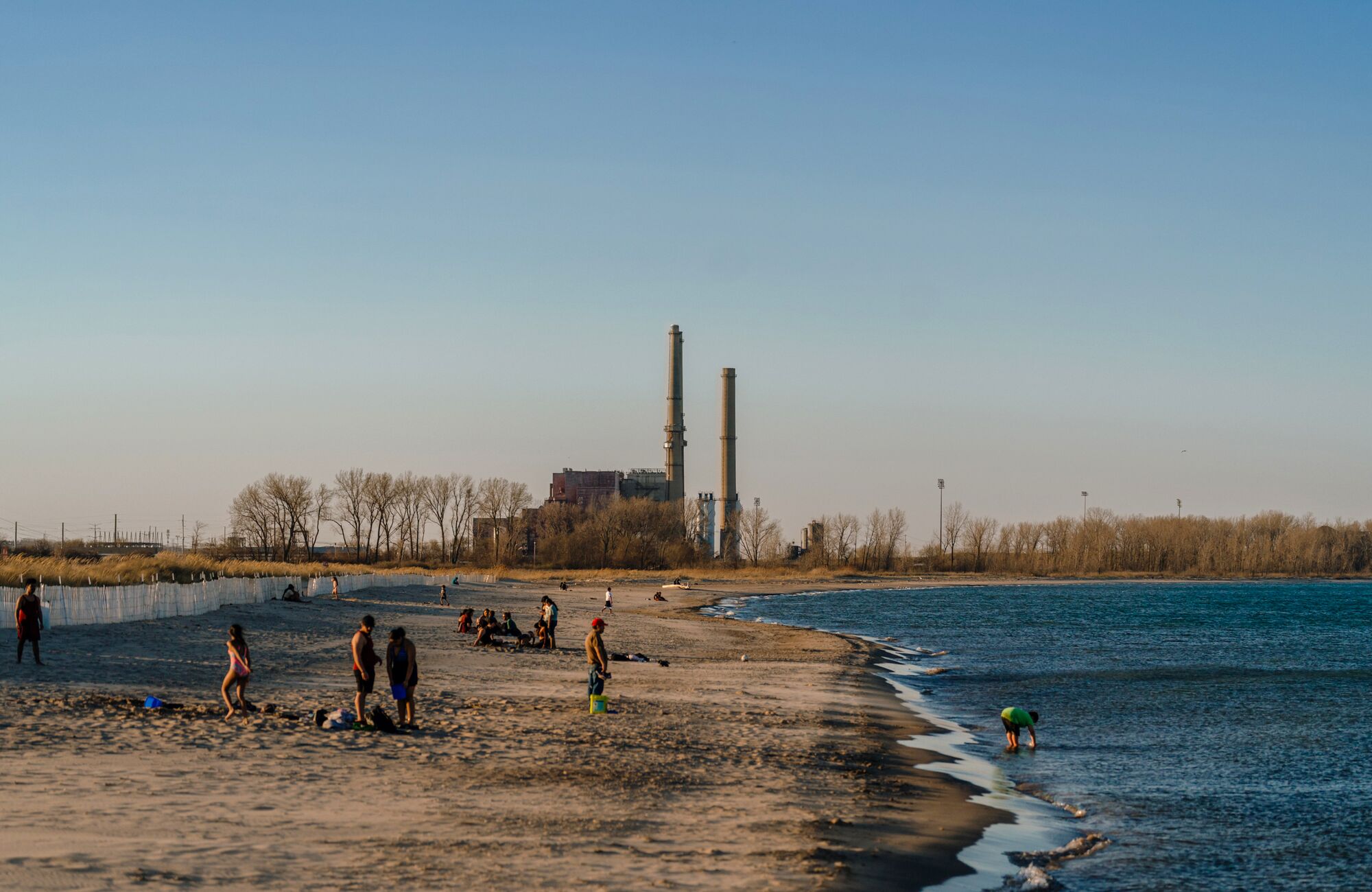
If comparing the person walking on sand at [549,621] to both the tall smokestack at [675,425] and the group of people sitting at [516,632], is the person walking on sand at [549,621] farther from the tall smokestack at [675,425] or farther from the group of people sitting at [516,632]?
the tall smokestack at [675,425]

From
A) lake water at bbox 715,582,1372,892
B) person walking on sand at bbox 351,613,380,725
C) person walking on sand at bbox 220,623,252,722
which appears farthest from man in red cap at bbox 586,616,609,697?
lake water at bbox 715,582,1372,892

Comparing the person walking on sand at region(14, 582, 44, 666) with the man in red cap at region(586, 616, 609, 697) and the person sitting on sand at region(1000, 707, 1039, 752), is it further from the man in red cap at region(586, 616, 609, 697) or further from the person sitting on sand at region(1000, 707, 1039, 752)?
the person sitting on sand at region(1000, 707, 1039, 752)

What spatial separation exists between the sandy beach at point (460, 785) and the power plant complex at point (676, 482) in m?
93.5

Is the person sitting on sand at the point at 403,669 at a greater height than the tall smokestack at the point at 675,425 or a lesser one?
lesser

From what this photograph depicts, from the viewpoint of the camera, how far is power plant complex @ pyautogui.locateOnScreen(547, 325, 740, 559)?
122875 mm

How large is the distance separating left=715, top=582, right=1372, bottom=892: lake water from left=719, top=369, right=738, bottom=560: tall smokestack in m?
56.2

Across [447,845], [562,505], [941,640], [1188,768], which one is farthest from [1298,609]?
[447,845]

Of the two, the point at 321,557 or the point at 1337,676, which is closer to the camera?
the point at 1337,676

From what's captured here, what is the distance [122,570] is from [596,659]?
33795mm

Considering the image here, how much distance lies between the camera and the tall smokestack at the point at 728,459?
12456 cm

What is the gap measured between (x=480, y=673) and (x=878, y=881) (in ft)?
59.6

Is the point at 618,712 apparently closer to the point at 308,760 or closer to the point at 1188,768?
the point at 308,760

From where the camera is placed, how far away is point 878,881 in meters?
12.2

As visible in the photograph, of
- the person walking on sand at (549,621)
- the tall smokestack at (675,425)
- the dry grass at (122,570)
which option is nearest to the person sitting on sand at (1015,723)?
the person walking on sand at (549,621)
